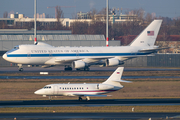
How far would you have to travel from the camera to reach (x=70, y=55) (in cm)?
6244

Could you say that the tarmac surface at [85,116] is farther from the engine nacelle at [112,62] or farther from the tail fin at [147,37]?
the tail fin at [147,37]

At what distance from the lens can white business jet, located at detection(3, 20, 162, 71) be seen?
6088 cm

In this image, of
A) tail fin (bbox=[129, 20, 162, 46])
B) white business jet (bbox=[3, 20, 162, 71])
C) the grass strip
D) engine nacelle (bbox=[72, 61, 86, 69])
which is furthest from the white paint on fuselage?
the grass strip

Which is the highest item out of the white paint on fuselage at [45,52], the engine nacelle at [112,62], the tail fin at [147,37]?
the tail fin at [147,37]

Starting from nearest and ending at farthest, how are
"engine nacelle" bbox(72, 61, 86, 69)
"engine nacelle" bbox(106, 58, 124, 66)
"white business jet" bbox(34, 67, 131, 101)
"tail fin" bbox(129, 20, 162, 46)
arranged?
"white business jet" bbox(34, 67, 131, 101)
"engine nacelle" bbox(72, 61, 86, 69)
"engine nacelle" bbox(106, 58, 124, 66)
"tail fin" bbox(129, 20, 162, 46)

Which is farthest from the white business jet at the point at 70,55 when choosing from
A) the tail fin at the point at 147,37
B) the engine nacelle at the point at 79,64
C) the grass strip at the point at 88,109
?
the grass strip at the point at 88,109

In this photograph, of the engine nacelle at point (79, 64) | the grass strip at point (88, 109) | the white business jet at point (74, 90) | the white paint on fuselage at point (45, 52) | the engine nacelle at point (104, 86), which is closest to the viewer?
the grass strip at point (88, 109)

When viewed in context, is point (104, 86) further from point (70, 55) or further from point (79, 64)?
point (70, 55)

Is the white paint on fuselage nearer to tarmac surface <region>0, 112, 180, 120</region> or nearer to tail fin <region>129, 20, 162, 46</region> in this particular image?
tail fin <region>129, 20, 162, 46</region>

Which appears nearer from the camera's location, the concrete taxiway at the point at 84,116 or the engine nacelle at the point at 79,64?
the concrete taxiway at the point at 84,116

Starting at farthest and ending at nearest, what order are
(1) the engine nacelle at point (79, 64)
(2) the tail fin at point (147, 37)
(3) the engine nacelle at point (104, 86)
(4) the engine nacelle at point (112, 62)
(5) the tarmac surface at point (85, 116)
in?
(2) the tail fin at point (147, 37)
(4) the engine nacelle at point (112, 62)
(1) the engine nacelle at point (79, 64)
(3) the engine nacelle at point (104, 86)
(5) the tarmac surface at point (85, 116)

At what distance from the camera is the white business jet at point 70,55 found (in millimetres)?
60875

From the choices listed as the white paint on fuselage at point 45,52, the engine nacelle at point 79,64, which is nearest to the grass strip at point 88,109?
the engine nacelle at point 79,64

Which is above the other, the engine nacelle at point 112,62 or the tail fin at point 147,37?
the tail fin at point 147,37
